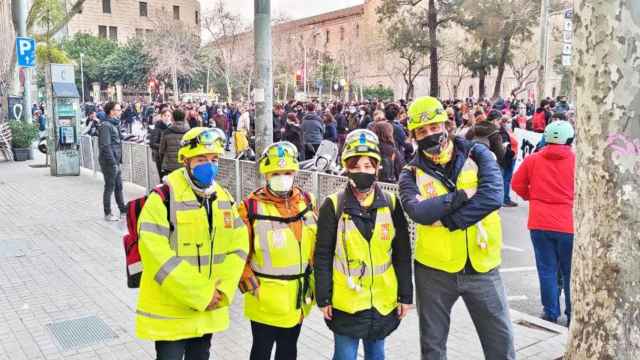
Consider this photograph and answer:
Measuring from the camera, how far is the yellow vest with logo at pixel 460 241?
3.50 metres

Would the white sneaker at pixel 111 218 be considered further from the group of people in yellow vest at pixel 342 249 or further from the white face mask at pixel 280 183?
the white face mask at pixel 280 183

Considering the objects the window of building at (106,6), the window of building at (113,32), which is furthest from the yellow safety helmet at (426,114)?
the window of building at (106,6)

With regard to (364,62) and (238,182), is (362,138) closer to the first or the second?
(238,182)

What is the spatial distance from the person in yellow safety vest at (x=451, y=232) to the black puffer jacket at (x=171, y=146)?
5.73 metres

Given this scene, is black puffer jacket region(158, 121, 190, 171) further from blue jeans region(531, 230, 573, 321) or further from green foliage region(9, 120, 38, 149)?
green foliage region(9, 120, 38, 149)

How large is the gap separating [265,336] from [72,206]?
864 cm

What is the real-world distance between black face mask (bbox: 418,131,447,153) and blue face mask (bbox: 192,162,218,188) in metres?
1.25

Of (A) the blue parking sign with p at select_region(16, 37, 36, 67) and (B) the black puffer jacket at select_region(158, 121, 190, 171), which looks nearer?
(B) the black puffer jacket at select_region(158, 121, 190, 171)

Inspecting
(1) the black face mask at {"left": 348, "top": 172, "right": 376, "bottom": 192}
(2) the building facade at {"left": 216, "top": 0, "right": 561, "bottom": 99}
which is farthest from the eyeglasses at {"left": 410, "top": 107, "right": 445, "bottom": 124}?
(2) the building facade at {"left": 216, "top": 0, "right": 561, "bottom": 99}

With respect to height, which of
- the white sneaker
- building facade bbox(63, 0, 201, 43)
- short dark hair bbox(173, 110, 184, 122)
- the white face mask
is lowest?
the white sneaker

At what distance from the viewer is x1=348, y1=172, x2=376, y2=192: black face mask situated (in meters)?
3.44

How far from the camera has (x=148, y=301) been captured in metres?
3.29

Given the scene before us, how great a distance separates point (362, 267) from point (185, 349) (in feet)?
3.71

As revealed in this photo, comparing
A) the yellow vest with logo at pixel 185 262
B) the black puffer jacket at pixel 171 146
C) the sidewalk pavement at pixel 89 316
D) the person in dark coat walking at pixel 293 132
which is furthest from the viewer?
the person in dark coat walking at pixel 293 132
